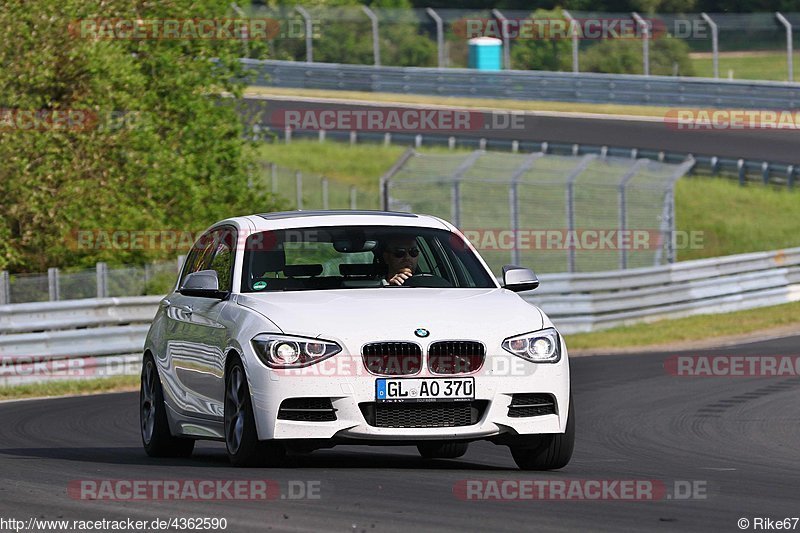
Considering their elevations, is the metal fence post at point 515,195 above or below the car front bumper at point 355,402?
below

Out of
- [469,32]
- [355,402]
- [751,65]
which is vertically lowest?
[751,65]

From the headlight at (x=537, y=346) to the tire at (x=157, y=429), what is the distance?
9.38 feet

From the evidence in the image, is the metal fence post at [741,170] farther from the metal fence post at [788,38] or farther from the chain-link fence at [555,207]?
the metal fence post at [788,38]

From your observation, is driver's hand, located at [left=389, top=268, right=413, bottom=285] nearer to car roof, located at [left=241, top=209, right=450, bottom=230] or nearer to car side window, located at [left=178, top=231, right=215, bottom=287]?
car roof, located at [left=241, top=209, right=450, bottom=230]

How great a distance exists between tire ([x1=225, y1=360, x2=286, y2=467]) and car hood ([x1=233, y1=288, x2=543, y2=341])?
41 centimetres

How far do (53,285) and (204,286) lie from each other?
10822 mm

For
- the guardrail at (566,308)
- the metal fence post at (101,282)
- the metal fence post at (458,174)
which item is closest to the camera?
the guardrail at (566,308)

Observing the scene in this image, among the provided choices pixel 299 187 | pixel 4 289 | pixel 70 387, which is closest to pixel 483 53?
pixel 299 187

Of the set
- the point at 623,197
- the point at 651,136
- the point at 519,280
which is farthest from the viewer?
the point at 651,136

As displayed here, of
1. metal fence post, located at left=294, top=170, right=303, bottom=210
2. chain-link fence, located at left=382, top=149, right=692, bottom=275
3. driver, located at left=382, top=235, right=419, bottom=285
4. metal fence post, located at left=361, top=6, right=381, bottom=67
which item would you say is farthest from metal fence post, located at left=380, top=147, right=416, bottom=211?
metal fence post, located at left=361, top=6, right=381, bottom=67

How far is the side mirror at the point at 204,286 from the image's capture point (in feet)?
32.1

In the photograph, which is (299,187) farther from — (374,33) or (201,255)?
(201,255)

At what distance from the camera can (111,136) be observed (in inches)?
1008

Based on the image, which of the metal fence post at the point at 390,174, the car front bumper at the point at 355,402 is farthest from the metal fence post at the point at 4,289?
the car front bumper at the point at 355,402
